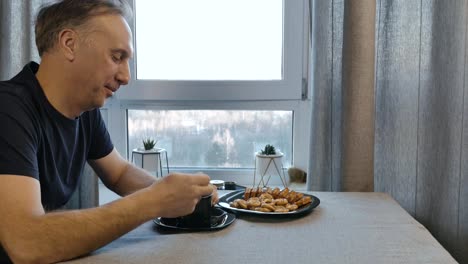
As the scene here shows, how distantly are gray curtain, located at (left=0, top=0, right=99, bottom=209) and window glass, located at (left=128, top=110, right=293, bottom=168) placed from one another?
43 cm

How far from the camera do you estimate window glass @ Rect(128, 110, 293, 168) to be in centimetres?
211

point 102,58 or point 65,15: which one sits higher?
point 65,15

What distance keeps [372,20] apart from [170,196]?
39.9 inches

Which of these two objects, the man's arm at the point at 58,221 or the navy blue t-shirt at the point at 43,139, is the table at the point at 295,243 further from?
the navy blue t-shirt at the point at 43,139

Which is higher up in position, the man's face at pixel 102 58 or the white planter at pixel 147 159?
the man's face at pixel 102 58

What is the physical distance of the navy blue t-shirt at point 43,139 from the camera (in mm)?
977

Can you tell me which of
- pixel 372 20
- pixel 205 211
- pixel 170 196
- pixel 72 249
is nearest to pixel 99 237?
pixel 72 249

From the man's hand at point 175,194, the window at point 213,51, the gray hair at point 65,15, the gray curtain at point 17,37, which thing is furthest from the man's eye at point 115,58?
the window at point 213,51

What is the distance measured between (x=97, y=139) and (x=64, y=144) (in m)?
0.20

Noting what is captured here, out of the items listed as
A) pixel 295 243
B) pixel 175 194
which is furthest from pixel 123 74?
pixel 295 243

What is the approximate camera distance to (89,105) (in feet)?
4.00

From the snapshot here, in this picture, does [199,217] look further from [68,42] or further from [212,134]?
[212,134]

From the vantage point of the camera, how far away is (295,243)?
1.04 meters

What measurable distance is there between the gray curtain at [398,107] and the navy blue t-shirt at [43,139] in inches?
32.2
